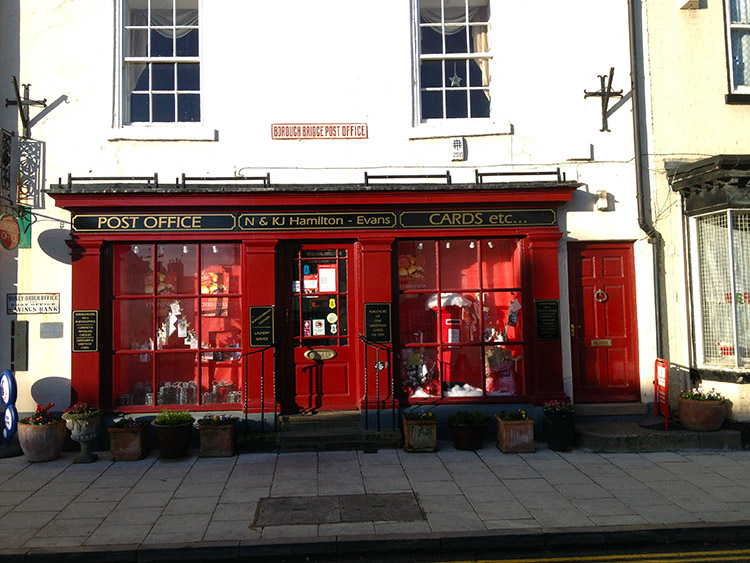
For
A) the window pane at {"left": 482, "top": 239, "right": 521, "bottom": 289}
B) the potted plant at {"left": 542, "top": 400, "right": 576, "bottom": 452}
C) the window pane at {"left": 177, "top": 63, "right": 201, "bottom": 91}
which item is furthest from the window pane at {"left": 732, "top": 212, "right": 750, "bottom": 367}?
the window pane at {"left": 177, "top": 63, "right": 201, "bottom": 91}

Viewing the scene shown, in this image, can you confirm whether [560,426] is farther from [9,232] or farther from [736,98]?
[9,232]

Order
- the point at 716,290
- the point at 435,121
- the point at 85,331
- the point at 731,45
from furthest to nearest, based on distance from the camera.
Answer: the point at 731,45 < the point at 435,121 < the point at 716,290 < the point at 85,331

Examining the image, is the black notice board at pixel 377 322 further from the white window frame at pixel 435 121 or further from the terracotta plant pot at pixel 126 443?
the terracotta plant pot at pixel 126 443

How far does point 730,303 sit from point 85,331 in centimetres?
910

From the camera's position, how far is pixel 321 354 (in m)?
8.87

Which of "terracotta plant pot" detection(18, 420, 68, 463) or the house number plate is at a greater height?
the house number plate

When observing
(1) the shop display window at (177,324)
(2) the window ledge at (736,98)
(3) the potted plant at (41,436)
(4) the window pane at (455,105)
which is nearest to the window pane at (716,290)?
(2) the window ledge at (736,98)

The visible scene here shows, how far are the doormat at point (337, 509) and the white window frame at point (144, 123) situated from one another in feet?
17.2

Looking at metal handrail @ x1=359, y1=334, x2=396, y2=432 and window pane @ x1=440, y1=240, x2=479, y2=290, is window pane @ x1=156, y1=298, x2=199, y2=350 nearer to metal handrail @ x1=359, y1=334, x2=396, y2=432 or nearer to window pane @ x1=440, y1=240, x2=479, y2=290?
metal handrail @ x1=359, y1=334, x2=396, y2=432

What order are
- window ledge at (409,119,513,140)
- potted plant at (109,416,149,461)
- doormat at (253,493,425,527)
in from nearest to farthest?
doormat at (253,493,425,527) < potted plant at (109,416,149,461) < window ledge at (409,119,513,140)

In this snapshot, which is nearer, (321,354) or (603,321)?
(321,354)

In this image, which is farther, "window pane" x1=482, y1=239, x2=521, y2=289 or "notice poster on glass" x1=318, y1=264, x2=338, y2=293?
"window pane" x1=482, y1=239, x2=521, y2=289

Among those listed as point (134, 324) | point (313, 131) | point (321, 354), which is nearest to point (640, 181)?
point (313, 131)

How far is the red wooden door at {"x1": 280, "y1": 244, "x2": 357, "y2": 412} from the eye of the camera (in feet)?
29.2
